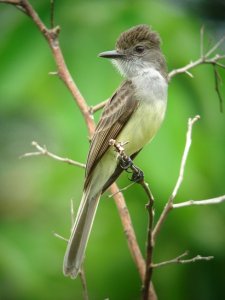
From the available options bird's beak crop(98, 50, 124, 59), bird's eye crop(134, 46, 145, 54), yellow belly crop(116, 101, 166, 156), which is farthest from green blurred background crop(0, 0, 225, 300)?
bird's eye crop(134, 46, 145, 54)

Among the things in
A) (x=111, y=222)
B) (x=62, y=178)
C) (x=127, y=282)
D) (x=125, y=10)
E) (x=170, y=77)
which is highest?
(x=125, y=10)

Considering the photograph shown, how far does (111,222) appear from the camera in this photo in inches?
132

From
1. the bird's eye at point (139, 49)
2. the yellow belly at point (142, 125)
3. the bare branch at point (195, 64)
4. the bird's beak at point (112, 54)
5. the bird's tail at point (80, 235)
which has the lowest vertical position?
the bird's tail at point (80, 235)

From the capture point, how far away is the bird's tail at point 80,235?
9.46 ft

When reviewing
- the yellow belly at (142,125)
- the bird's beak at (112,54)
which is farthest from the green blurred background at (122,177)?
the yellow belly at (142,125)

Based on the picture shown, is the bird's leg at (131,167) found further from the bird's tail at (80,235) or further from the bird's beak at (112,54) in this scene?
the bird's beak at (112,54)

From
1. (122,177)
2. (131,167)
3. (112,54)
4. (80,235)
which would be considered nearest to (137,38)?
(112,54)

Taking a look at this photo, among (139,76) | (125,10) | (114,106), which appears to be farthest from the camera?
(139,76)

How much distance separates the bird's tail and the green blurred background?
7 cm

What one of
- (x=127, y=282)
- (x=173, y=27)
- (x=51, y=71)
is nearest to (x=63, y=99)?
(x=51, y=71)

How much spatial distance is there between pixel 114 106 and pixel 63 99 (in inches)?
15.8

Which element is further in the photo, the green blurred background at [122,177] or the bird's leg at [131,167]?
the green blurred background at [122,177]

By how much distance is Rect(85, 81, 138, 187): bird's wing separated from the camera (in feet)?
11.2

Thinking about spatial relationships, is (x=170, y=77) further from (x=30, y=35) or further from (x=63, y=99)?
(x=30, y=35)
